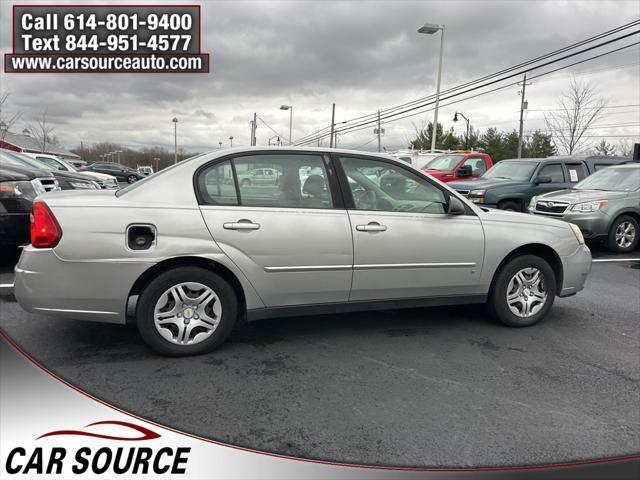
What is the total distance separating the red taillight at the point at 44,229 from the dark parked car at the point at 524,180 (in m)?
8.76

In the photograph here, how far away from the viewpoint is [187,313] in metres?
3.38

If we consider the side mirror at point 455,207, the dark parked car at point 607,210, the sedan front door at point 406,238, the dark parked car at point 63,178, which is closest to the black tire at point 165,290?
the sedan front door at point 406,238

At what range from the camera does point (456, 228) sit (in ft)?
13.1

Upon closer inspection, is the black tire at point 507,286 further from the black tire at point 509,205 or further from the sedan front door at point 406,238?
the black tire at point 509,205

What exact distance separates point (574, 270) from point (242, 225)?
3.19m

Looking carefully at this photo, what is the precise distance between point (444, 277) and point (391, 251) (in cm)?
58

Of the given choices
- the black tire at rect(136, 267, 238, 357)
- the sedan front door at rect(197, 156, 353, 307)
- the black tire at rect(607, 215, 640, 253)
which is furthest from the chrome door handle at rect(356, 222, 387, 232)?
the black tire at rect(607, 215, 640, 253)

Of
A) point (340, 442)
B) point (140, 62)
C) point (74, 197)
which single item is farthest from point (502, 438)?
point (140, 62)

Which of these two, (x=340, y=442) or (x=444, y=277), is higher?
(x=444, y=277)

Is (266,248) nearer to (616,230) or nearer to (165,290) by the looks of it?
(165,290)

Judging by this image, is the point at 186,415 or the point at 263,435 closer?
the point at 263,435

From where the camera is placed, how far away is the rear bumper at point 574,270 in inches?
174

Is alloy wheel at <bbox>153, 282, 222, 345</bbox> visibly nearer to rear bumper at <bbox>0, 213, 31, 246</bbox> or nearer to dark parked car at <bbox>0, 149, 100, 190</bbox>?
rear bumper at <bbox>0, 213, 31, 246</bbox>

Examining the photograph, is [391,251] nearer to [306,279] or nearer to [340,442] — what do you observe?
[306,279]
